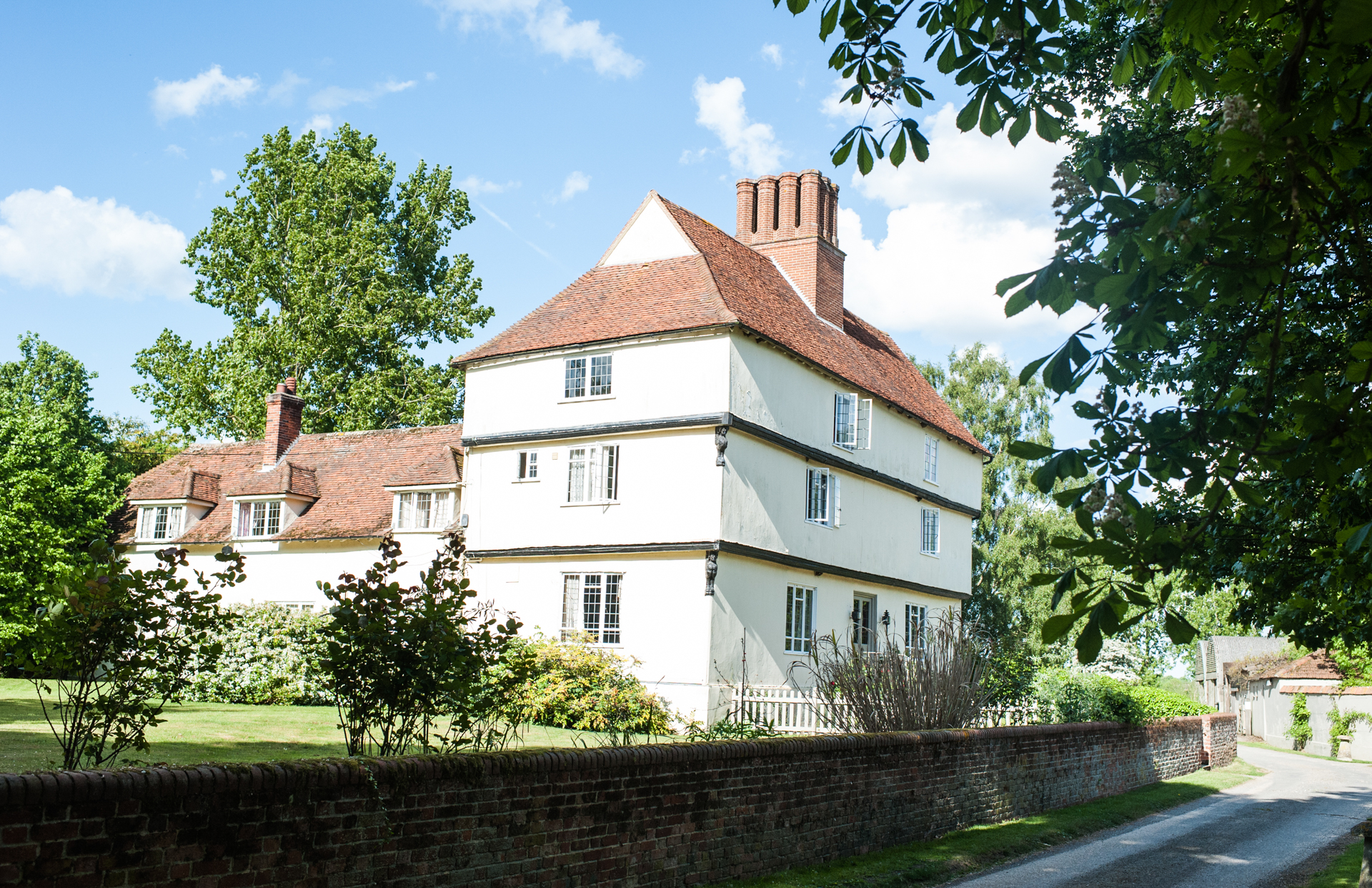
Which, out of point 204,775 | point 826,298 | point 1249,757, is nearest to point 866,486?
point 826,298

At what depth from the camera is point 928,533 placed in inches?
1366

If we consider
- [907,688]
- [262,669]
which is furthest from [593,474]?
[907,688]

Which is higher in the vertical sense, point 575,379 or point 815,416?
point 575,379

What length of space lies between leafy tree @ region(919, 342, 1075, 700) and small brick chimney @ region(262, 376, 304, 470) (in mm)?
27531

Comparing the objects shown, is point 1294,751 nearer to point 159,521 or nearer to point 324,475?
point 324,475

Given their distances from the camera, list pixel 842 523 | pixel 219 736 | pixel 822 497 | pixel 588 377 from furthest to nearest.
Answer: pixel 842 523, pixel 822 497, pixel 588 377, pixel 219 736

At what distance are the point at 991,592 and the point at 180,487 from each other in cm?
3359

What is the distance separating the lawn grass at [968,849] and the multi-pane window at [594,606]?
37.2ft

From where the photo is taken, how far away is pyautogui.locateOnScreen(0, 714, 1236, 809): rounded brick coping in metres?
5.29

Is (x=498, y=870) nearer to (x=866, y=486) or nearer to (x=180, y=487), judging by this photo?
(x=866, y=486)

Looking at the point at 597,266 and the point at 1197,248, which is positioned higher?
the point at 597,266

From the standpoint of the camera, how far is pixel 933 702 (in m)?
15.2

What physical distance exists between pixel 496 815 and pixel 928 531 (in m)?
28.5

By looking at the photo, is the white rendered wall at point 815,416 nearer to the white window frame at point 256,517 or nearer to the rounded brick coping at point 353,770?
the rounded brick coping at point 353,770
